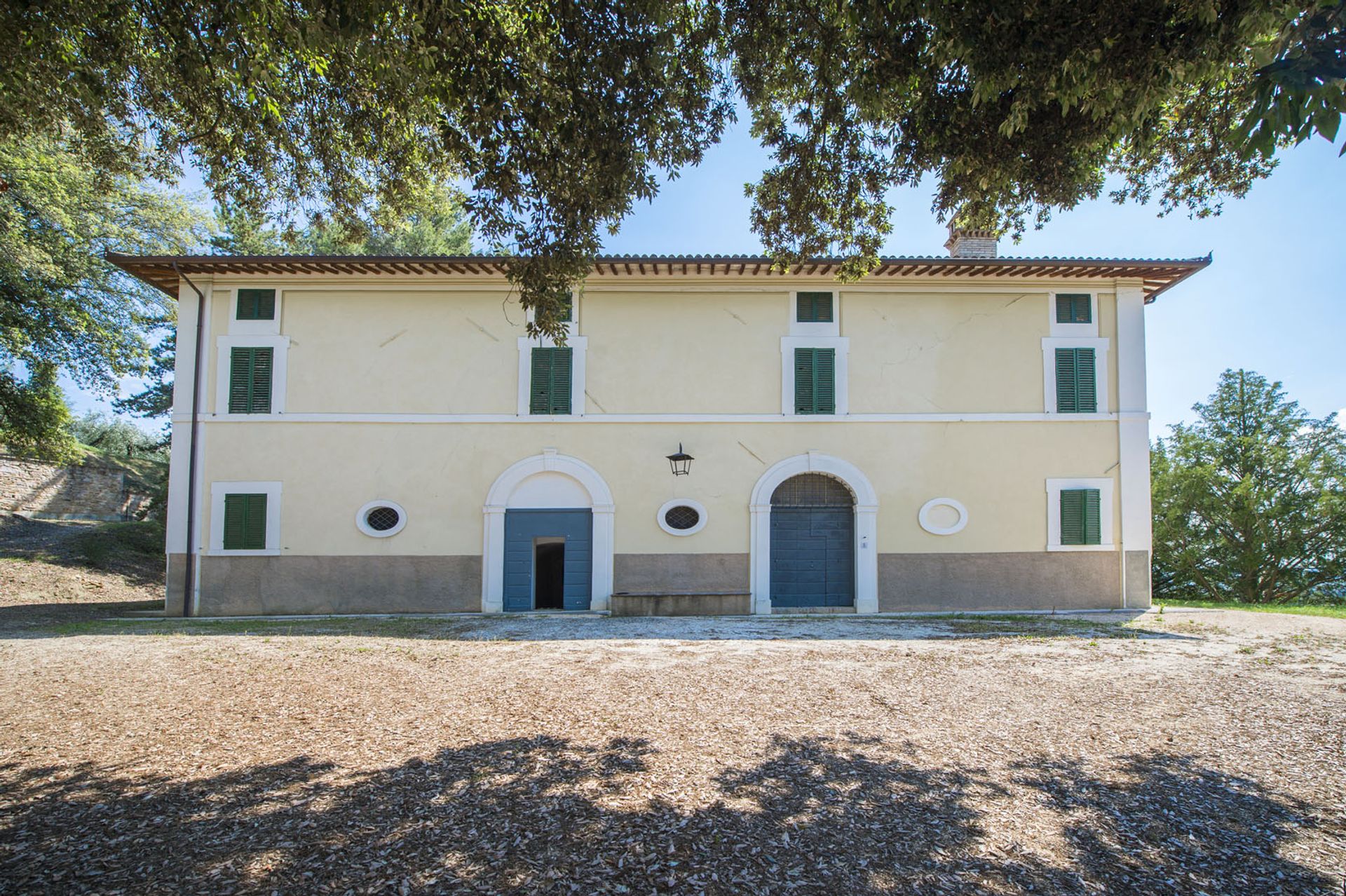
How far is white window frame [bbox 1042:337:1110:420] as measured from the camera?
1420cm

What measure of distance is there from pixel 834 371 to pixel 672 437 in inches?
130

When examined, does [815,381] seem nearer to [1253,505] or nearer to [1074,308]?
[1074,308]

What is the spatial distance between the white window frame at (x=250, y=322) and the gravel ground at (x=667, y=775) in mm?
7257

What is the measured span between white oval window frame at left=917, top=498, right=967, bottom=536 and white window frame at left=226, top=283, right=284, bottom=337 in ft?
41.1

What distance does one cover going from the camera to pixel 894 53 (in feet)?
18.8

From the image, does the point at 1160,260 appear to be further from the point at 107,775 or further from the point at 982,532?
the point at 107,775

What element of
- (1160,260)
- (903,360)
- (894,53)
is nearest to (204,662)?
(894,53)

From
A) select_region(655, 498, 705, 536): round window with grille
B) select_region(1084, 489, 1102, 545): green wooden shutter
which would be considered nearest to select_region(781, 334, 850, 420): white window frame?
select_region(655, 498, 705, 536): round window with grille

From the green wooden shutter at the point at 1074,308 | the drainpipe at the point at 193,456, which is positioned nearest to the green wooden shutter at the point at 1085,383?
the green wooden shutter at the point at 1074,308

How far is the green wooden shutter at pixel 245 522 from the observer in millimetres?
13766

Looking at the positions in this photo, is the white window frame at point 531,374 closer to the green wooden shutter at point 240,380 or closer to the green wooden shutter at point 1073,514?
the green wooden shutter at point 240,380

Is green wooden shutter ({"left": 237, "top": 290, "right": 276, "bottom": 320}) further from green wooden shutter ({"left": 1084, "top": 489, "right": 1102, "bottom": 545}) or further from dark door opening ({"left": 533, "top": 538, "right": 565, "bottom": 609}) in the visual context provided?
green wooden shutter ({"left": 1084, "top": 489, "right": 1102, "bottom": 545})

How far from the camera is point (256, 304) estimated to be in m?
14.2

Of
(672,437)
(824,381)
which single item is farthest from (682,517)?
(824,381)
